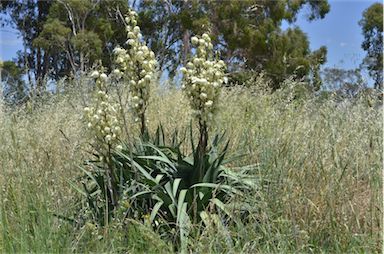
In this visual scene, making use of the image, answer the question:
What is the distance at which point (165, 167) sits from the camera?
3.28 metres

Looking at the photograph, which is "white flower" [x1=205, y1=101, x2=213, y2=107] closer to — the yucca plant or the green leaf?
the yucca plant

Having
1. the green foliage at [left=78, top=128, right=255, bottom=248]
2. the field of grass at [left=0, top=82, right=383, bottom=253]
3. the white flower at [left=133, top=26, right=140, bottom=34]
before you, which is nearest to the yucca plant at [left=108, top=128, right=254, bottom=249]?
the green foliage at [left=78, top=128, right=255, bottom=248]

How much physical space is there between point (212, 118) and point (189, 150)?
3.70ft

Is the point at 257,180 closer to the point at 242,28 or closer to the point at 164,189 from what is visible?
the point at 164,189

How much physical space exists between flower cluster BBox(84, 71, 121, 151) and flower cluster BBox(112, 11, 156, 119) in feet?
0.82

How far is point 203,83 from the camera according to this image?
9.91ft

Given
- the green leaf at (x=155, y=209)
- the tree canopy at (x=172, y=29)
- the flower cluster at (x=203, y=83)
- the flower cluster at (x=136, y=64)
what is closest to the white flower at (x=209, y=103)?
the flower cluster at (x=203, y=83)

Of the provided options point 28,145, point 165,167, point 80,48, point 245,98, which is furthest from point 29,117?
point 80,48

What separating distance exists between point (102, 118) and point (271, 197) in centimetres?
104

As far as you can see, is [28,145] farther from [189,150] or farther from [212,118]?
[212,118]

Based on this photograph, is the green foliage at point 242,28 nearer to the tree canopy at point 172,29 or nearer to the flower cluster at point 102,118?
the tree canopy at point 172,29

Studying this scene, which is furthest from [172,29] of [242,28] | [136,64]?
[136,64]

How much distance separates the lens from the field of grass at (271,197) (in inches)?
108

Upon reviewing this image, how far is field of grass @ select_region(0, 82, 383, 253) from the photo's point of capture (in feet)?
9.00
